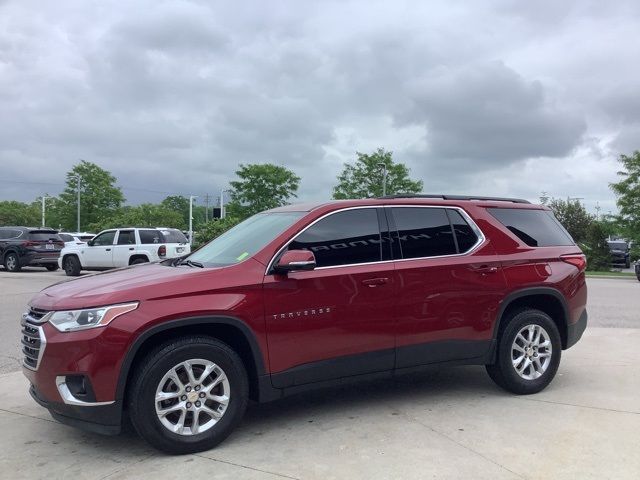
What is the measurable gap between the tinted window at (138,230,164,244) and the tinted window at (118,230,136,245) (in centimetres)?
24

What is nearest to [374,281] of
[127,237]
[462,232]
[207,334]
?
[462,232]

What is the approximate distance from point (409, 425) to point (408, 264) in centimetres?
127

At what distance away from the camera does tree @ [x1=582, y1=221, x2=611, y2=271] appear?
3366 cm

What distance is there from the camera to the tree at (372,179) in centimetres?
3812

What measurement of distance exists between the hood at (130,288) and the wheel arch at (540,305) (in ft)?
8.40

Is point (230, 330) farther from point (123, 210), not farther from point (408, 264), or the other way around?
point (123, 210)

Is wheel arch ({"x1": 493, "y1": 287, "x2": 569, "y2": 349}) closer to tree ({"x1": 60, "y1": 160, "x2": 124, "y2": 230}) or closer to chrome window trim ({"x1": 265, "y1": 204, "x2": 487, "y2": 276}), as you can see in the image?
chrome window trim ({"x1": 265, "y1": 204, "x2": 487, "y2": 276})

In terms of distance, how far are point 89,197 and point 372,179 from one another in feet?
100

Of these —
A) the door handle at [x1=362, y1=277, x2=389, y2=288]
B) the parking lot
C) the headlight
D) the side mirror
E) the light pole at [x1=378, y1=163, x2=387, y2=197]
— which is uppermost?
the light pole at [x1=378, y1=163, x2=387, y2=197]

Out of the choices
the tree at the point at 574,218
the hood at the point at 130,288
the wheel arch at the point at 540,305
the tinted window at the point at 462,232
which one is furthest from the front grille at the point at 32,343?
the tree at the point at 574,218

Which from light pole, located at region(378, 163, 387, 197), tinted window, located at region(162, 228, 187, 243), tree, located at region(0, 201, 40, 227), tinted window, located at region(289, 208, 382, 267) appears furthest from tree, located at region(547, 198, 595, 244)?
tree, located at region(0, 201, 40, 227)

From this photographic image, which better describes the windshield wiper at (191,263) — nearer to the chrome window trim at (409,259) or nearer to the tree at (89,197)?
the chrome window trim at (409,259)

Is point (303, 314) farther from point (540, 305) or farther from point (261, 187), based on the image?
point (261, 187)

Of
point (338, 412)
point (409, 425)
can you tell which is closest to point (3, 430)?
point (338, 412)
